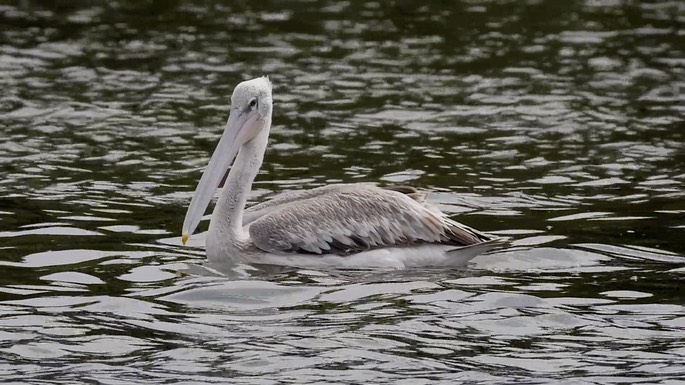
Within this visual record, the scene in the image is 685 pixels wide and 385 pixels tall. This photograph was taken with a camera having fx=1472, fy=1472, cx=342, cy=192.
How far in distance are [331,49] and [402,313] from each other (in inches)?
278

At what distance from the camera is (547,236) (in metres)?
8.57

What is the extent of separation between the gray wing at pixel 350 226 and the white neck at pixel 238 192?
0.10 m

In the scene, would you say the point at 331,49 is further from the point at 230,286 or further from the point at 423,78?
the point at 230,286

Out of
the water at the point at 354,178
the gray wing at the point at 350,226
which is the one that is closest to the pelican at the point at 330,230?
the gray wing at the point at 350,226

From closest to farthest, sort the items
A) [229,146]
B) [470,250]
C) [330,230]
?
1. [470,250]
2. [330,230]
3. [229,146]

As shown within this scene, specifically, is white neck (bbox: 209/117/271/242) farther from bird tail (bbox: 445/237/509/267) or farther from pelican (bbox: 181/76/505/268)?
bird tail (bbox: 445/237/509/267)

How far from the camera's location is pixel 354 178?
10109 millimetres

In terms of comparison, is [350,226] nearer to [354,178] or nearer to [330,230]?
[330,230]

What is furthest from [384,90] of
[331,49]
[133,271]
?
[133,271]

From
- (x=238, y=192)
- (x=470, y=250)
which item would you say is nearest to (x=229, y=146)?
(x=238, y=192)

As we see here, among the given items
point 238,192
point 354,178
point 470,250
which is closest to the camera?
point 470,250

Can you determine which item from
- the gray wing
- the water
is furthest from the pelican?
the water

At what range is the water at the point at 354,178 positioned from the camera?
640 cm

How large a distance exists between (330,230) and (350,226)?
12 cm
